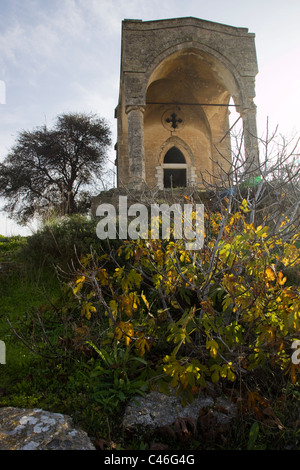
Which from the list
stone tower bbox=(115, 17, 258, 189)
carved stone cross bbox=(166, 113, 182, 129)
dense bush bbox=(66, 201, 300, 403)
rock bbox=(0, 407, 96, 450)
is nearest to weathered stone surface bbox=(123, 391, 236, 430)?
dense bush bbox=(66, 201, 300, 403)

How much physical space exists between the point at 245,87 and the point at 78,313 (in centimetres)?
1073

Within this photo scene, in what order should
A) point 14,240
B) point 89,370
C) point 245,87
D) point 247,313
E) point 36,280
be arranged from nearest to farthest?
point 247,313 < point 89,370 < point 36,280 < point 14,240 < point 245,87

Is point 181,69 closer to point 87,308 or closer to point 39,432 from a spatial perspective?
point 87,308

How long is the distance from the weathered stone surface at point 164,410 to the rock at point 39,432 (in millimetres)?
405

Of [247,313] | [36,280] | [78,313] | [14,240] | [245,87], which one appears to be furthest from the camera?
[245,87]

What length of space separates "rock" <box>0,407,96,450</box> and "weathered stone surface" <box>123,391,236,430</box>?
0.40 metres

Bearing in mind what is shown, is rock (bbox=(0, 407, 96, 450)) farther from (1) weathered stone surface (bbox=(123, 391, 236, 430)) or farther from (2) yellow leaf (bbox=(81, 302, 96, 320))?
(2) yellow leaf (bbox=(81, 302, 96, 320))

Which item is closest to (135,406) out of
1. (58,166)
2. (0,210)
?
(58,166)

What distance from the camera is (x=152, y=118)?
16297 mm

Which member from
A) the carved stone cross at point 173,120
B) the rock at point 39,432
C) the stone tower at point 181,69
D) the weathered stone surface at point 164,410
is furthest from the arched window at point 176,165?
the rock at point 39,432

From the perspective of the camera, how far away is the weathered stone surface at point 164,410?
264cm

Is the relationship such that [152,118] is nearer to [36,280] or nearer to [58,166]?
[58,166]

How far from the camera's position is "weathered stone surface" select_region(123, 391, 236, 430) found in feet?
8.67

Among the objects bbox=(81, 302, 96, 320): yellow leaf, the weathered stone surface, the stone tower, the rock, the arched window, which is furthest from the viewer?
the arched window
